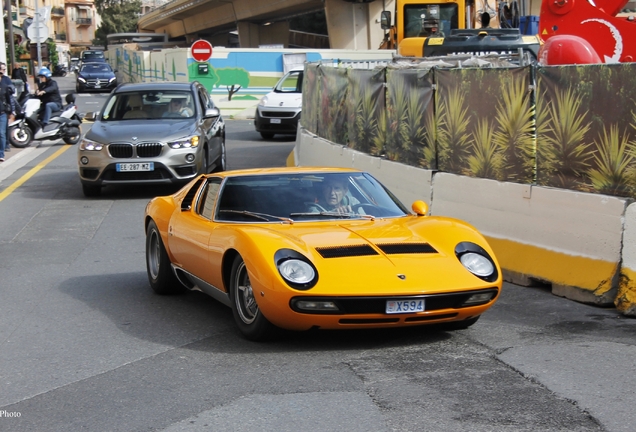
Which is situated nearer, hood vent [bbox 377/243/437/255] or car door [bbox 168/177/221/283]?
hood vent [bbox 377/243/437/255]

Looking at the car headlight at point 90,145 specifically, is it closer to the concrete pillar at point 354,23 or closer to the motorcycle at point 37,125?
the motorcycle at point 37,125

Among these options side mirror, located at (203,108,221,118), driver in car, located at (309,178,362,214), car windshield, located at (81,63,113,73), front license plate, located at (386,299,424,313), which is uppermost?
driver in car, located at (309,178,362,214)

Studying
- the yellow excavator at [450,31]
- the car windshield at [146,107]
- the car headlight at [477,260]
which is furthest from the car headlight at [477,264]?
the yellow excavator at [450,31]

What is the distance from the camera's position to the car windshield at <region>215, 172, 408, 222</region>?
7.26 metres

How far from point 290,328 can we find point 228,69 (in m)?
29.5

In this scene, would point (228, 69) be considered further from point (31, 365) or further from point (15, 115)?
point (31, 365)

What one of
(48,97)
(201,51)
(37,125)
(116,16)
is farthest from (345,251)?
(116,16)

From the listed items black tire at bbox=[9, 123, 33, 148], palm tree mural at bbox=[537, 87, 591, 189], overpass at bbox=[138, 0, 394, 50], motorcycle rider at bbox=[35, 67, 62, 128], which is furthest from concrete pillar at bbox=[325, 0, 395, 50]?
palm tree mural at bbox=[537, 87, 591, 189]

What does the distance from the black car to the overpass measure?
1018 cm

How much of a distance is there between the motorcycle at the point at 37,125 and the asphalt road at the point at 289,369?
590 inches

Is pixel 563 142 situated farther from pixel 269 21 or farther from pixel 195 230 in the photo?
pixel 269 21

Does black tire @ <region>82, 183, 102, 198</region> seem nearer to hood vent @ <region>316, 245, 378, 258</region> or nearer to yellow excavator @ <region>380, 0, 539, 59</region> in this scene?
yellow excavator @ <region>380, 0, 539, 59</region>

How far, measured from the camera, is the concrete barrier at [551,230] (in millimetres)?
7699

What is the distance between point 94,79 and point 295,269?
51338mm
